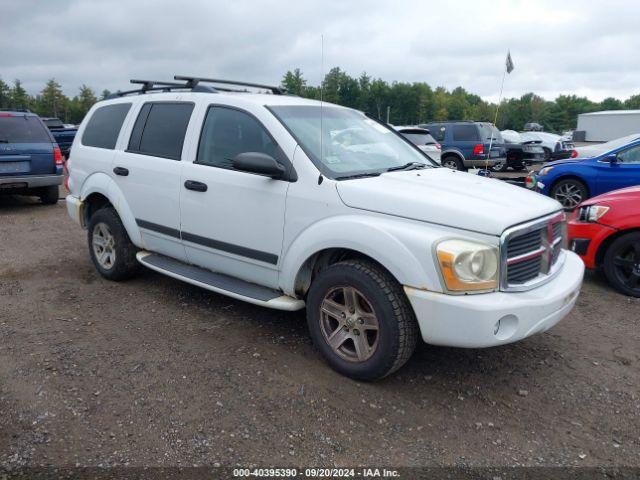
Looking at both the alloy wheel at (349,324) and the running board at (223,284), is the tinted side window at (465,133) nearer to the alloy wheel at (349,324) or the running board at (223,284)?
the running board at (223,284)

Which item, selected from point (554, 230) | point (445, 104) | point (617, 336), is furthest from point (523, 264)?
point (445, 104)

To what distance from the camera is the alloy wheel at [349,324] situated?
10.9 feet

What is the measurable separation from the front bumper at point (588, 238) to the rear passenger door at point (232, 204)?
10.9ft

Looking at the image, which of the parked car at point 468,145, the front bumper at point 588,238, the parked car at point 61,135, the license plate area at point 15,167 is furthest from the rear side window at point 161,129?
the parked car at point 61,135

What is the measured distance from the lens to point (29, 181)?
30.1 ft

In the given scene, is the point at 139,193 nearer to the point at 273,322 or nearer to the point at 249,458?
the point at 273,322

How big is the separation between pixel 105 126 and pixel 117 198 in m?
0.91

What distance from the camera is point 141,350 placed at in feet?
12.7

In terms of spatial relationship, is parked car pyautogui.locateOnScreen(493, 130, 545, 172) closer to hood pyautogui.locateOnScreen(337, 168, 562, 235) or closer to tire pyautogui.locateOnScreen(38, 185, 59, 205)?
tire pyautogui.locateOnScreen(38, 185, 59, 205)

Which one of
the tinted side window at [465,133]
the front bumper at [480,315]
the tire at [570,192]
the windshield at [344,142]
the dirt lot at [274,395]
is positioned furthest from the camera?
the tinted side window at [465,133]

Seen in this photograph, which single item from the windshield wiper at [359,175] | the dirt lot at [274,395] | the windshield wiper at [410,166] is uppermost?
the windshield wiper at [410,166]

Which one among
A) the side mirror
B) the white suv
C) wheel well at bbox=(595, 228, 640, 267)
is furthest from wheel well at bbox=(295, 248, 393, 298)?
wheel well at bbox=(595, 228, 640, 267)

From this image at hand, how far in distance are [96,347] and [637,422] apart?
3.60 metres

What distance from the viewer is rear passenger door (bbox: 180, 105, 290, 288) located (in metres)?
3.74
